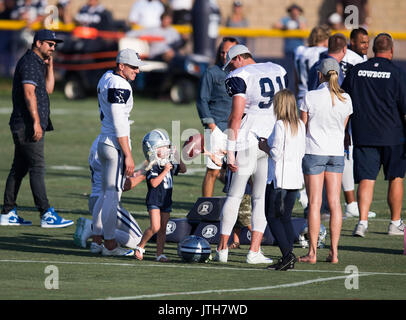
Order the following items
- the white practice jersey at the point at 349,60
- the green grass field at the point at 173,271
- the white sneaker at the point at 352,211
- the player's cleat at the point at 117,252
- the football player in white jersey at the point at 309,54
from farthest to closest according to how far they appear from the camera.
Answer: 1. the football player in white jersey at the point at 309,54
2. the white sneaker at the point at 352,211
3. the white practice jersey at the point at 349,60
4. the player's cleat at the point at 117,252
5. the green grass field at the point at 173,271

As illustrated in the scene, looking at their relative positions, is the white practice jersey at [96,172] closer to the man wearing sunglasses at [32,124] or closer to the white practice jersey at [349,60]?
the man wearing sunglasses at [32,124]

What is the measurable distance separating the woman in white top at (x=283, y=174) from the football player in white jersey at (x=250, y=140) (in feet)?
1.32

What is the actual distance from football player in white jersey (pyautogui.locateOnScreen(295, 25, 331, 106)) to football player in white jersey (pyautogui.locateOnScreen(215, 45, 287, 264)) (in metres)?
3.78

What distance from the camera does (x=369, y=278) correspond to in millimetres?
9453

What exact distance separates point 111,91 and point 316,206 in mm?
2271

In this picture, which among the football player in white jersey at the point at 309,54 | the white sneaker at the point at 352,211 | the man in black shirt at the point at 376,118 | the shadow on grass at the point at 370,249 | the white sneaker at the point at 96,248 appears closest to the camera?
the white sneaker at the point at 96,248

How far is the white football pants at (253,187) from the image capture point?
10.1 m

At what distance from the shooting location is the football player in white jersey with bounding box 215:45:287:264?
1008 cm

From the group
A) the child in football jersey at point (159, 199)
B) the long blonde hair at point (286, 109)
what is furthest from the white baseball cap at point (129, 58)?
the long blonde hair at point (286, 109)

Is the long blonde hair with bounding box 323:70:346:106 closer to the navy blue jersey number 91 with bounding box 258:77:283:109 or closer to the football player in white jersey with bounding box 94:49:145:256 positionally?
the navy blue jersey number 91 with bounding box 258:77:283:109

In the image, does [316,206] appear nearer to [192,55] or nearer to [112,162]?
[112,162]

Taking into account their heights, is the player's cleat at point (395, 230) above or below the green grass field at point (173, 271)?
above

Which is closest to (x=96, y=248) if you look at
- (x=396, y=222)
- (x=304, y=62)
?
(x=396, y=222)

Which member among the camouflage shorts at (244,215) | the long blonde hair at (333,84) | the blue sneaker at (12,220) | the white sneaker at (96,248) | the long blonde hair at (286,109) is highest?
the long blonde hair at (333,84)
